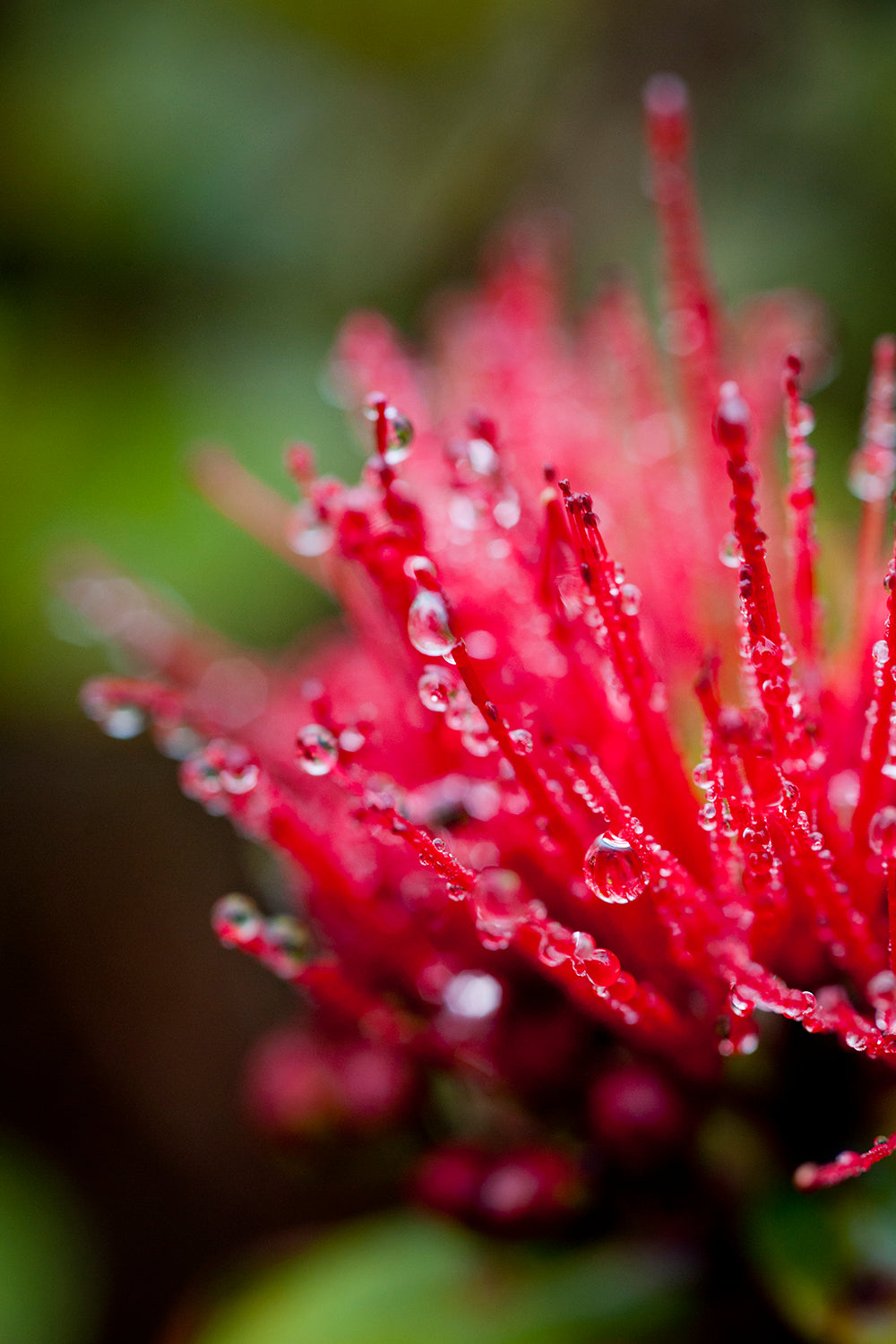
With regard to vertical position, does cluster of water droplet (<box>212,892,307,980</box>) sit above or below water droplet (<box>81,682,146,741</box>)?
below

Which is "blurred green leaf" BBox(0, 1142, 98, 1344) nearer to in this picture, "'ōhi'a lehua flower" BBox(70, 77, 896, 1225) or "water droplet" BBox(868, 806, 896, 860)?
"'ōhi'a lehua flower" BBox(70, 77, 896, 1225)

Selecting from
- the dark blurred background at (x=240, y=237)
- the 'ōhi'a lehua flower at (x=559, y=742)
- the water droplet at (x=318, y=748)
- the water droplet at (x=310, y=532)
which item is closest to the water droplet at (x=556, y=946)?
the 'ōhi'a lehua flower at (x=559, y=742)

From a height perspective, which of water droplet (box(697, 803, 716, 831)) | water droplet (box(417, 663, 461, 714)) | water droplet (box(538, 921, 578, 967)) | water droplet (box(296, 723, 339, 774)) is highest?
water droplet (box(417, 663, 461, 714))

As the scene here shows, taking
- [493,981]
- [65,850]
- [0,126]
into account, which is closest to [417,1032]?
[493,981]

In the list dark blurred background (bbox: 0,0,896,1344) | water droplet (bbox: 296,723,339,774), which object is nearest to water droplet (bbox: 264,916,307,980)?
water droplet (bbox: 296,723,339,774)

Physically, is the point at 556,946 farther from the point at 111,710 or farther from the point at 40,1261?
the point at 40,1261

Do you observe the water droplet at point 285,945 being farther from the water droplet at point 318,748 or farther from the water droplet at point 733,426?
the water droplet at point 733,426

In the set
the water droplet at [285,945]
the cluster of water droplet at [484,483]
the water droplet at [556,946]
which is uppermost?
the cluster of water droplet at [484,483]
